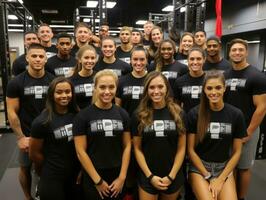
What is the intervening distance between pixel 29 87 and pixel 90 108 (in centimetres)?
72

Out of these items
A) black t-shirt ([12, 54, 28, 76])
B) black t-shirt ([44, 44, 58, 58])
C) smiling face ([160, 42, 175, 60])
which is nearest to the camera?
smiling face ([160, 42, 175, 60])

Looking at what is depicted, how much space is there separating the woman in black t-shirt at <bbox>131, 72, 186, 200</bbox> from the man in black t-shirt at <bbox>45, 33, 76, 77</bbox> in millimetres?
1148

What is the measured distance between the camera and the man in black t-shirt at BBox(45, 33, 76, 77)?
308 cm

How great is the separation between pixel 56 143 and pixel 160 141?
2.64 feet

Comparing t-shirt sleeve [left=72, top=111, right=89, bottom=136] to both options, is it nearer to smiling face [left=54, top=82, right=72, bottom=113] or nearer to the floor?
smiling face [left=54, top=82, right=72, bottom=113]

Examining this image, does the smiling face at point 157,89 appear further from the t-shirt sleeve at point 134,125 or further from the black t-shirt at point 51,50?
the black t-shirt at point 51,50

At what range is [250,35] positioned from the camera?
910 centimetres

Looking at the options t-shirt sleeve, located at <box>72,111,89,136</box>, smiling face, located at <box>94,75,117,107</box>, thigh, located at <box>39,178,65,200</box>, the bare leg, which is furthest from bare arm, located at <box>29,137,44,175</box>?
smiling face, located at <box>94,75,117,107</box>

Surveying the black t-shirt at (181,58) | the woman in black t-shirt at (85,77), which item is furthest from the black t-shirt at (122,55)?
the woman in black t-shirt at (85,77)

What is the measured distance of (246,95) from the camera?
2.58m

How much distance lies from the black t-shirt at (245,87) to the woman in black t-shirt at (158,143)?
667mm

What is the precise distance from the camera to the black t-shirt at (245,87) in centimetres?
254

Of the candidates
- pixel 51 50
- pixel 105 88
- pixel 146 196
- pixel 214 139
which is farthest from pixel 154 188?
pixel 51 50

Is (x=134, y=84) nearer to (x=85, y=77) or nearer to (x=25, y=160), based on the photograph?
(x=85, y=77)
